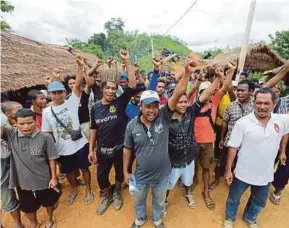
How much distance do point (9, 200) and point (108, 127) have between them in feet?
5.07

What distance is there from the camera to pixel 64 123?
3.27 m

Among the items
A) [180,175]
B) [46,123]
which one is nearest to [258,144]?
[180,175]

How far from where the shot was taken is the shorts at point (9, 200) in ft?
9.42

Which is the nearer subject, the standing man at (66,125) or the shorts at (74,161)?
the standing man at (66,125)

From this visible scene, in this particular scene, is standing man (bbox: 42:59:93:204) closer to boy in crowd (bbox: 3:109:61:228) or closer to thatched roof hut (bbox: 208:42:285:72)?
boy in crowd (bbox: 3:109:61:228)

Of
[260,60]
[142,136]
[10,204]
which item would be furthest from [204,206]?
[260,60]

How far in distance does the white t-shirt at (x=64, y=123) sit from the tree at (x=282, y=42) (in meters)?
13.7

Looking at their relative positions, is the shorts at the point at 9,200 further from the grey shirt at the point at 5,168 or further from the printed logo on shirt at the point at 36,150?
the printed logo on shirt at the point at 36,150

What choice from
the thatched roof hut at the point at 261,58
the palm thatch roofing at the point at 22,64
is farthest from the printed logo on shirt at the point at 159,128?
the thatched roof hut at the point at 261,58

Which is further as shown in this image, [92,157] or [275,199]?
[275,199]

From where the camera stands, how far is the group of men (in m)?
2.61

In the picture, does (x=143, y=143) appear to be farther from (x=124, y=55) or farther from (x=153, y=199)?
(x=124, y=55)

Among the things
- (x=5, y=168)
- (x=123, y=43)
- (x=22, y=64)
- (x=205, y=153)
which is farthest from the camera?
(x=123, y=43)

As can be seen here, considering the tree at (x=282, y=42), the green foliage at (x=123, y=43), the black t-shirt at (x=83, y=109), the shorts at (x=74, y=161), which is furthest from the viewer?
the green foliage at (x=123, y=43)
